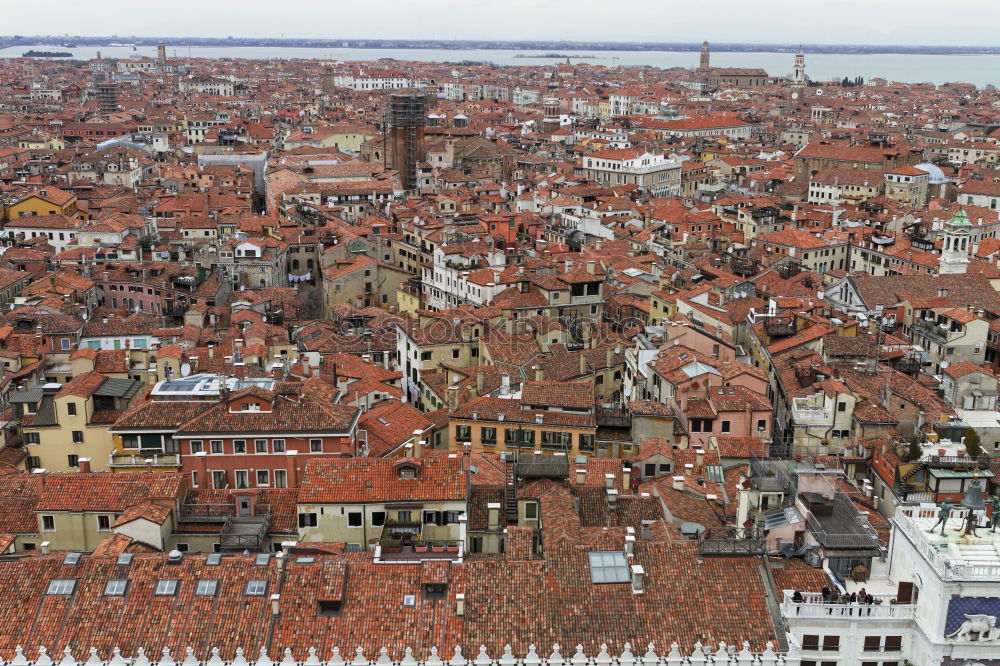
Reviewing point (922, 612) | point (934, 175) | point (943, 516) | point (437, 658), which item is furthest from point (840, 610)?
point (934, 175)

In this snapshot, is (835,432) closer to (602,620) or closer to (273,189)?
(602,620)

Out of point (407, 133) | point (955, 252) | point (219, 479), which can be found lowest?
point (219, 479)

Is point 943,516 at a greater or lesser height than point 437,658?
greater

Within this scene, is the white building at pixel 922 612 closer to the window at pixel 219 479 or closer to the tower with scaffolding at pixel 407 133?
the window at pixel 219 479

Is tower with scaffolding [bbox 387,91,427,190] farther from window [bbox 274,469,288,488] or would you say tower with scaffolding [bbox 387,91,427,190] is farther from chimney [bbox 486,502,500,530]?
chimney [bbox 486,502,500,530]

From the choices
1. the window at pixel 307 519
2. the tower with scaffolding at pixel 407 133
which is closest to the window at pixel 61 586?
the window at pixel 307 519

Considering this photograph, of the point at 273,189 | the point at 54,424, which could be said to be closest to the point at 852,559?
the point at 54,424

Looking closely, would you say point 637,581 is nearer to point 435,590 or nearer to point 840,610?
point 840,610
